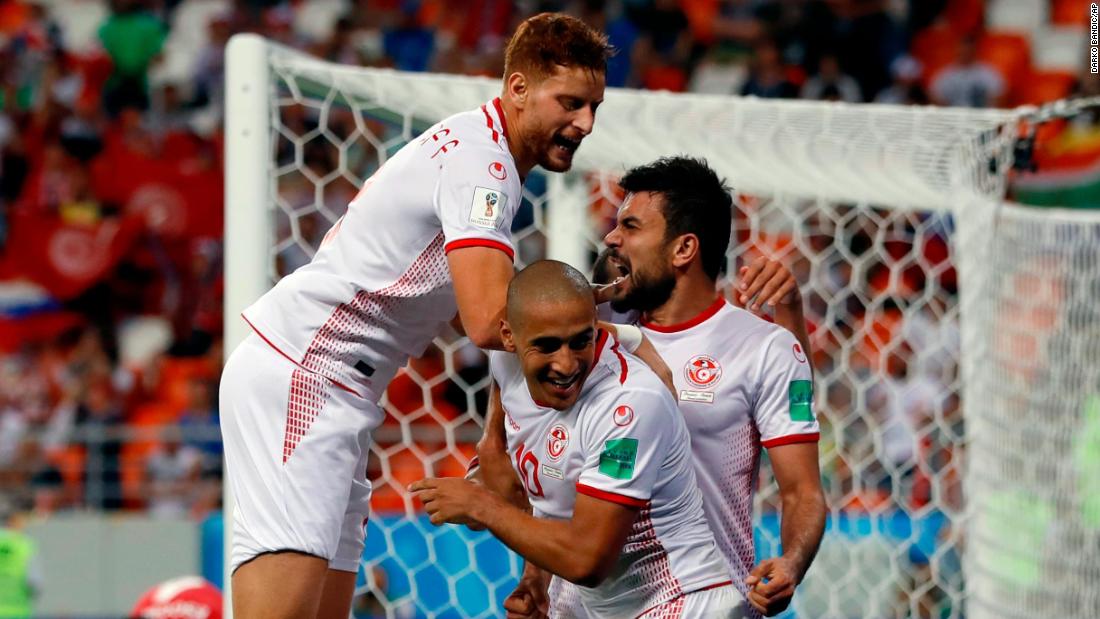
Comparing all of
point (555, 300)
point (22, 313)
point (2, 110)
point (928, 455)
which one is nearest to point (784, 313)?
point (555, 300)

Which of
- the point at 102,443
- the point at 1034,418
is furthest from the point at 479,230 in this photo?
the point at 102,443

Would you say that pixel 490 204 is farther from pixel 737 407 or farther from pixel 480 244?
pixel 737 407

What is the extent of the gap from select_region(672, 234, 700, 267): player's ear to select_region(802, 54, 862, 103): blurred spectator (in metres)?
7.82

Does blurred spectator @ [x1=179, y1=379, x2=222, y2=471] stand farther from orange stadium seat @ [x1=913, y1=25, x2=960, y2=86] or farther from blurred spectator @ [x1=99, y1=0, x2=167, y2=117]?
orange stadium seat @ [x1=913, y1=25, x2=960, y2=86]

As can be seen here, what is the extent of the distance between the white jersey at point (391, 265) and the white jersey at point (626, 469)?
0.91ft

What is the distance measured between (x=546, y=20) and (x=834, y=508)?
4.47 m

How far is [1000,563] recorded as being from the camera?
5422 mm

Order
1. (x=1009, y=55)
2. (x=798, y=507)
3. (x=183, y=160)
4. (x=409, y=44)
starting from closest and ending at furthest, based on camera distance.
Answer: (x=798, y=507)
(x=183, y=160)
(x=1009, y=55)
(x=409, y=44)

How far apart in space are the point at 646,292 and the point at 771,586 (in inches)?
30.1

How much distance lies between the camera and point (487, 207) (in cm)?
302

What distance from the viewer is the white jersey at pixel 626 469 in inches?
114

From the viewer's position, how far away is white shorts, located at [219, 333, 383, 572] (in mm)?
3219

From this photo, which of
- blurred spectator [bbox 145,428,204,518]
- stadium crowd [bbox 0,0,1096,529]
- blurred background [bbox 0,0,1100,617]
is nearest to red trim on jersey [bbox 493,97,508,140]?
blurred background [bbox 0,0,1100,617]

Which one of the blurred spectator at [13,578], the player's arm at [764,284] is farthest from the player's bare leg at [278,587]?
the blurred spectator at [13,578]
